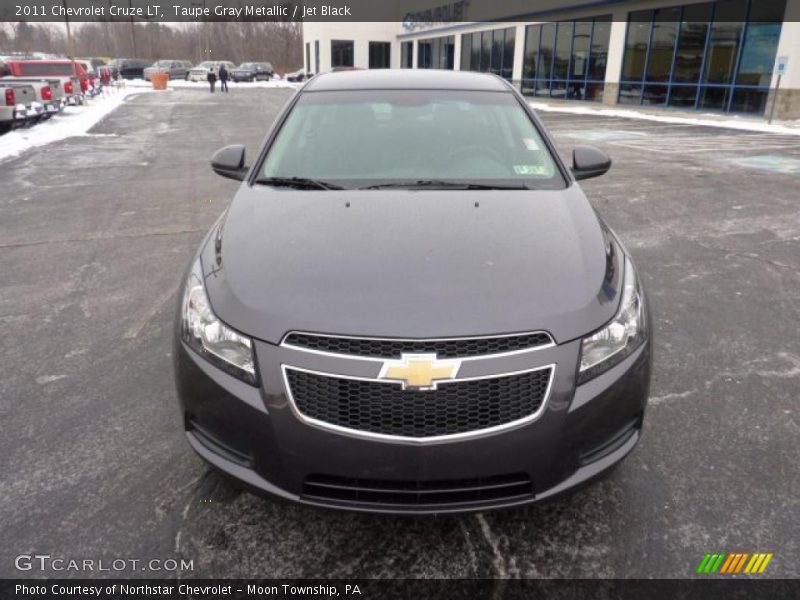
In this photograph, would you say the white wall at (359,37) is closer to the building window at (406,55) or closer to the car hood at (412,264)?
the building window at (406,55)

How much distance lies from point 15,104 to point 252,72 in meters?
43.5

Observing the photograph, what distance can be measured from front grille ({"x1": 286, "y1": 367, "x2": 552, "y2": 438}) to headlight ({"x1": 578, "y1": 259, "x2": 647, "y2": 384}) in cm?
18

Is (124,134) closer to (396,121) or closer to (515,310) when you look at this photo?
(396,121)

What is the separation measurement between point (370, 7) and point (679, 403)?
174ft

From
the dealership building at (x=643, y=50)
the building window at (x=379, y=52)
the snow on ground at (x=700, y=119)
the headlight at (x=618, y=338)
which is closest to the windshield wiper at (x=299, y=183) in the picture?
the headlight at (x=618, y=338)

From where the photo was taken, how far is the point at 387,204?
114 inches

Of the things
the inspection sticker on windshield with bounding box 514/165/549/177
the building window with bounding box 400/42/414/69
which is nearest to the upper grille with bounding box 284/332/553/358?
the inspection sticker on windshield with bounding box 514/165/549/177

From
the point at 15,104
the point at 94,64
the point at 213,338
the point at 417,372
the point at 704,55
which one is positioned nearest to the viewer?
the point at 417,372

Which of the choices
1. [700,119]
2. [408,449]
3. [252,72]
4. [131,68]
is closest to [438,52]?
[252,72]

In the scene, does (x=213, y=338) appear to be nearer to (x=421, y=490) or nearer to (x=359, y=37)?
(x=421, y=490)

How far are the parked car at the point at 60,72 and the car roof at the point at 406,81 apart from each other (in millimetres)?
19825

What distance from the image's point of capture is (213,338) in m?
2.22

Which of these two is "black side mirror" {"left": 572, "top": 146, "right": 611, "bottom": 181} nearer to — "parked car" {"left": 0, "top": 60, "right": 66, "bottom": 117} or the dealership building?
"parked car" {"left": 0, "top": 60, "right": 66, "bottom": 117}

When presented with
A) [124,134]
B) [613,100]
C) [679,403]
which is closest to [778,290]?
[679,403]
